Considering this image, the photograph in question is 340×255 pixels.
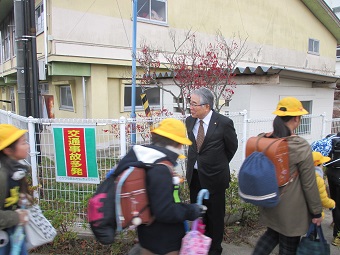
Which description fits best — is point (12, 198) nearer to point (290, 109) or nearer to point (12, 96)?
point (290, 109)

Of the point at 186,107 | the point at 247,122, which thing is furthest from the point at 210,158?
the point at 186,107

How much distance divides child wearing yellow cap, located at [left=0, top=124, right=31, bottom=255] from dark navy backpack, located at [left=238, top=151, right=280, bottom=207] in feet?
5.28

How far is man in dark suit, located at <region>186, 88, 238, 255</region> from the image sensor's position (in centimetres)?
294

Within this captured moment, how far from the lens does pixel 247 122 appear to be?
4.80 m

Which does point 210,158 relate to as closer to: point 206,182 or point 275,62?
point 206,182

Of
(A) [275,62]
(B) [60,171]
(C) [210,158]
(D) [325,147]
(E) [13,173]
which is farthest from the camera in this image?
(A) [275,62]

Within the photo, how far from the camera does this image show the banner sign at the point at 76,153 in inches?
140

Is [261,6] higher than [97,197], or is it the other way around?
[261,6]

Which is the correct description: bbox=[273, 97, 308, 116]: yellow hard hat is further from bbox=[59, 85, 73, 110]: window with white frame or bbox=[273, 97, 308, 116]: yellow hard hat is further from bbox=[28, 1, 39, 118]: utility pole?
bbox=[59, 85, 73, 110]: window with white frame

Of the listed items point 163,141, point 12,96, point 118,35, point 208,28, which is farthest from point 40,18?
point 12,96

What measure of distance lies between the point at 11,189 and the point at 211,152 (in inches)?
70.1

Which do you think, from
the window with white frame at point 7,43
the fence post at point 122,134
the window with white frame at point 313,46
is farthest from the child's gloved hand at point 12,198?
the window with white frame at point 313,46

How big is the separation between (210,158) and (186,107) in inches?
133

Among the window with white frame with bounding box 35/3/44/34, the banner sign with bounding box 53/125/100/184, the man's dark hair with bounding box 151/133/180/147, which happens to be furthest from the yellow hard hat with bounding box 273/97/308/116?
the window with white frame with bounding box 35/3/44/34
